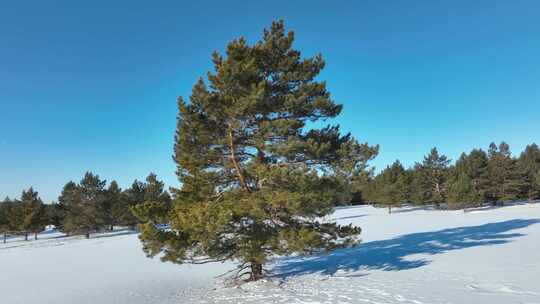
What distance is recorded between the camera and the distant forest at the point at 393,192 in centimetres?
4553

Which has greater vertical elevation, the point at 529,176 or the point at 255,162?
the point at 255,162

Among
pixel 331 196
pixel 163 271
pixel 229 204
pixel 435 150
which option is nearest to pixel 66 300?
pixel 163 271

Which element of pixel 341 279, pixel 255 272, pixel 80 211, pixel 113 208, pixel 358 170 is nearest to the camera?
pixel 358 170

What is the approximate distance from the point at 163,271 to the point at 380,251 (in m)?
12.3

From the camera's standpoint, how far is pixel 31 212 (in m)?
46.1

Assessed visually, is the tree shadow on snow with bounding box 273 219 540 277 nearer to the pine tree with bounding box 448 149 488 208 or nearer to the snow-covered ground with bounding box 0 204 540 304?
the snow-covered ground with bounding box 0 204 540 304

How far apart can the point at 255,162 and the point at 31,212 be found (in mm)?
50917

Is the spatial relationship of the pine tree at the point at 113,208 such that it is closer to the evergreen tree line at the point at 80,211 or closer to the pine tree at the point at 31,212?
the evergreen tree line at the point at 80,211

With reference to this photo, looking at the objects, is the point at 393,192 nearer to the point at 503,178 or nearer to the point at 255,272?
the point at 503,178

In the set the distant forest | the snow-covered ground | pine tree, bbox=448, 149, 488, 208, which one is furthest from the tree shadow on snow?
pine tree, bbox=448, 149, 488, 208

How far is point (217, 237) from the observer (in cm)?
997

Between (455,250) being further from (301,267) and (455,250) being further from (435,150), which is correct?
(435,150)

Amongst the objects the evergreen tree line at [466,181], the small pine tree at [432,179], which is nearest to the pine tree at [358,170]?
the evergreen tree line at [466,181]

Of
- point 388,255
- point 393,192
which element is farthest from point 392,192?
point 388,255
